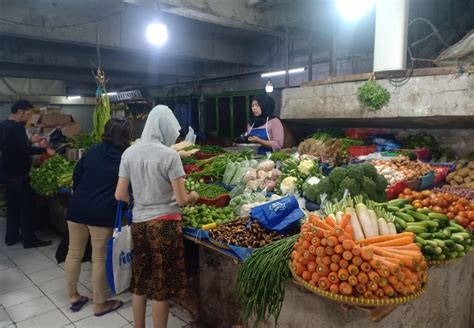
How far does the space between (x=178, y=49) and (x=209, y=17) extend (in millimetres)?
2943

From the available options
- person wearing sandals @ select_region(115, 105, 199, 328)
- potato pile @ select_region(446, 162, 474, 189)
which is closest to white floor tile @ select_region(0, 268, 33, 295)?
person wearing sandals @ select_region(115, 105, 199, 328)

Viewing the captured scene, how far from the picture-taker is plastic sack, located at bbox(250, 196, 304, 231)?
272 centimetres

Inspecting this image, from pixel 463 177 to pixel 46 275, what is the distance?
5.48 metres

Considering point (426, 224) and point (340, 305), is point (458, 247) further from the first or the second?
point (340, 305)

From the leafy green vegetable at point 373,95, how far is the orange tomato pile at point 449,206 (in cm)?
235

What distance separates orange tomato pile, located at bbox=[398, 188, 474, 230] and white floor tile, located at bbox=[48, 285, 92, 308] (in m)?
3.64

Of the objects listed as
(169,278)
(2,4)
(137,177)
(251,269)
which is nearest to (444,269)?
(251,269)

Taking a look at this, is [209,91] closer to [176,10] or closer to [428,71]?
[176,10]

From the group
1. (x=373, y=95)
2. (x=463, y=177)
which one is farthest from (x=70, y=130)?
(x=463, y=177)

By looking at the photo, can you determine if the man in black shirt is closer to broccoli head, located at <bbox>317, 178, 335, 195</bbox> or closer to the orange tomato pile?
broccoli head, located at <bbox>317, 178, 335, 195</bbox>

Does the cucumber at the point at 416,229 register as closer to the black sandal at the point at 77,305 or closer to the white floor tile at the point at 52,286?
the black sandal at the point at 77,305

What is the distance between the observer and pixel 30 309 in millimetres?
3781

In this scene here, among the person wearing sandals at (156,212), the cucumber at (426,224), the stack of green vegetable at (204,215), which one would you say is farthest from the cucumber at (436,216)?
the person wearing sandals at (156,212)

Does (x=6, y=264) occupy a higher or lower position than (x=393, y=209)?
lower
